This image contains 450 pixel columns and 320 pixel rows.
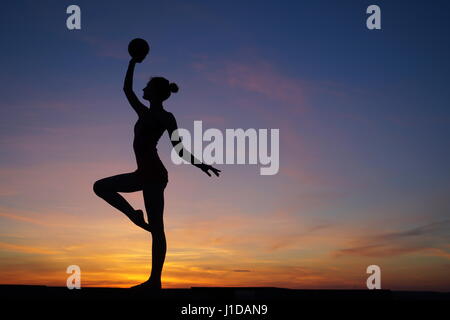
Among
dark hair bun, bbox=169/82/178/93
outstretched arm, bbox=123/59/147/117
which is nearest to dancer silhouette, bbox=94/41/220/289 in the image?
outstretched arm, bbox=123/59/147/117

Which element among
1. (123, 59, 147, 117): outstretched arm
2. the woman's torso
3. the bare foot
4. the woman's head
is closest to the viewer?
the bare foot

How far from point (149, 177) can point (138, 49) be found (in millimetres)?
2412

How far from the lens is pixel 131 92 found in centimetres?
1002

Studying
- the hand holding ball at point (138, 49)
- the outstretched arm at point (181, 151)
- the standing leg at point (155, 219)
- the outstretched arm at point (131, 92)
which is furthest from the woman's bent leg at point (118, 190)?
the hand holding ball at point (138, 49)

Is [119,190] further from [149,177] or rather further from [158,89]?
[158,89]

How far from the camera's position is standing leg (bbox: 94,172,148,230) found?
33.0 ft

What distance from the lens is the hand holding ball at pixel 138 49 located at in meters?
10.0

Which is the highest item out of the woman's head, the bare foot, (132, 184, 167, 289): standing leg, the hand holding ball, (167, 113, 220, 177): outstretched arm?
the hand holding ball

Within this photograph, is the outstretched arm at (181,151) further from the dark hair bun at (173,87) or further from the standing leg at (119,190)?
the standing leg at (119,190)

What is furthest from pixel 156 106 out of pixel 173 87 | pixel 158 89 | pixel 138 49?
pixel 138 49

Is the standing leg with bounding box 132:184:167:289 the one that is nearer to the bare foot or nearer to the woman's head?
the bare foot
